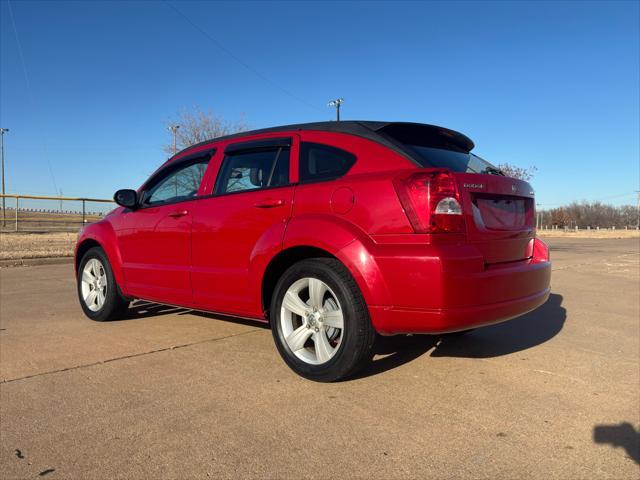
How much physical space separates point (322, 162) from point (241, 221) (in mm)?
790

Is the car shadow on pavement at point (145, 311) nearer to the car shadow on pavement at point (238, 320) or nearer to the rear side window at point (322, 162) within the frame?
the car shadow on pavement at point (238, 320)

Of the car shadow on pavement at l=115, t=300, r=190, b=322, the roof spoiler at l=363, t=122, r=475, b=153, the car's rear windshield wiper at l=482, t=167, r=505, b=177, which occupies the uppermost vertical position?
the roof spoiler at l=363, t=122, r=475, b=153

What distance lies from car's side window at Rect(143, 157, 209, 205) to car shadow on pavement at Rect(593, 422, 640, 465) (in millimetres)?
3436

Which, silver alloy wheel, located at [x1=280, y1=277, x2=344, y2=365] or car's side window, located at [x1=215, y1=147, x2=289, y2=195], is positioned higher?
car's side window, located at [x1=215, y1=147, x2=289, y2=195]

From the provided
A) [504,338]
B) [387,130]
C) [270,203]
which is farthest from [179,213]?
[504,338]

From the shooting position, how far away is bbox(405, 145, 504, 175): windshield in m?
3.15

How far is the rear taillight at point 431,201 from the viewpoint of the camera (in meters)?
2.85

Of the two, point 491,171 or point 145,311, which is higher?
point 491,171

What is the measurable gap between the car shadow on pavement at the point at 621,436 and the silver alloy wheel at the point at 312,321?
→ 1522mm

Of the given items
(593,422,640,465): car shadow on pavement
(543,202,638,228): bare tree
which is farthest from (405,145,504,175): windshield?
(543,202,638,228): bare tree

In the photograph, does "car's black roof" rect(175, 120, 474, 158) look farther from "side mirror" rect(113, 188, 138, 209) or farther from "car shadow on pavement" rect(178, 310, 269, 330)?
"car shadow on pavement" rect(178, 310, 269, 330)

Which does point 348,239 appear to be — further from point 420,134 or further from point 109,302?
point 109,302

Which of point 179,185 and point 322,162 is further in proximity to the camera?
point 179,185

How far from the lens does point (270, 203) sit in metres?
3.54
